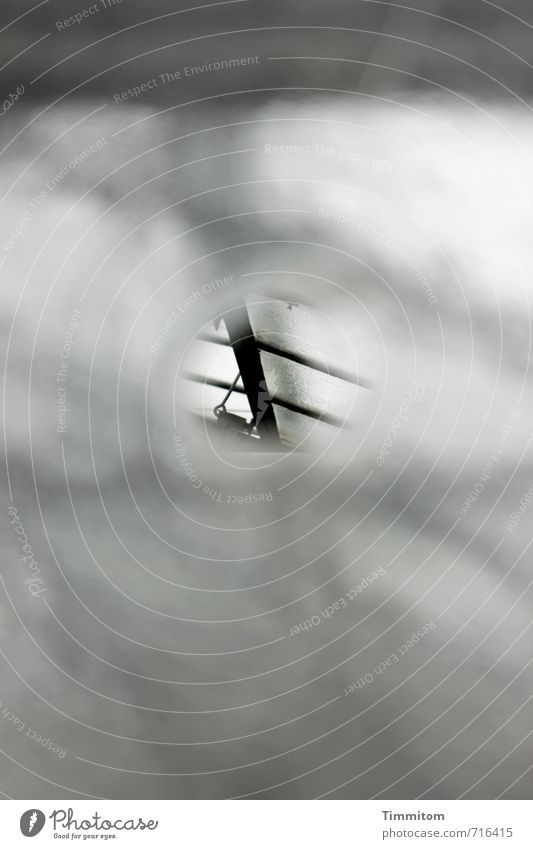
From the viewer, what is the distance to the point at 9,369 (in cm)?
133

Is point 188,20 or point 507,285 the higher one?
point 188,20

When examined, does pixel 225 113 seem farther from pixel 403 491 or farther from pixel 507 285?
pixel 403 491

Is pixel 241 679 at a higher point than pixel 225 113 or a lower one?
lower

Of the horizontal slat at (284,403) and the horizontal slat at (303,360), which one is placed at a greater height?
the horizontal slat at (303,360)

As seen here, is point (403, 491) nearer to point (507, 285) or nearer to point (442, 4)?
point (507, 285)

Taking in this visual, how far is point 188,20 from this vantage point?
1.36 metres

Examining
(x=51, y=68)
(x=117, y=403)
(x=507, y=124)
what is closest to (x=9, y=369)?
(x=117, y=403)

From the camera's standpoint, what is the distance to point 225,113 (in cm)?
135

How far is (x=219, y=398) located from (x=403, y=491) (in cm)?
34

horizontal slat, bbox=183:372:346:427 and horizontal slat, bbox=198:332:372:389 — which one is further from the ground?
horizontal slat, bbox=198:332:372:389
